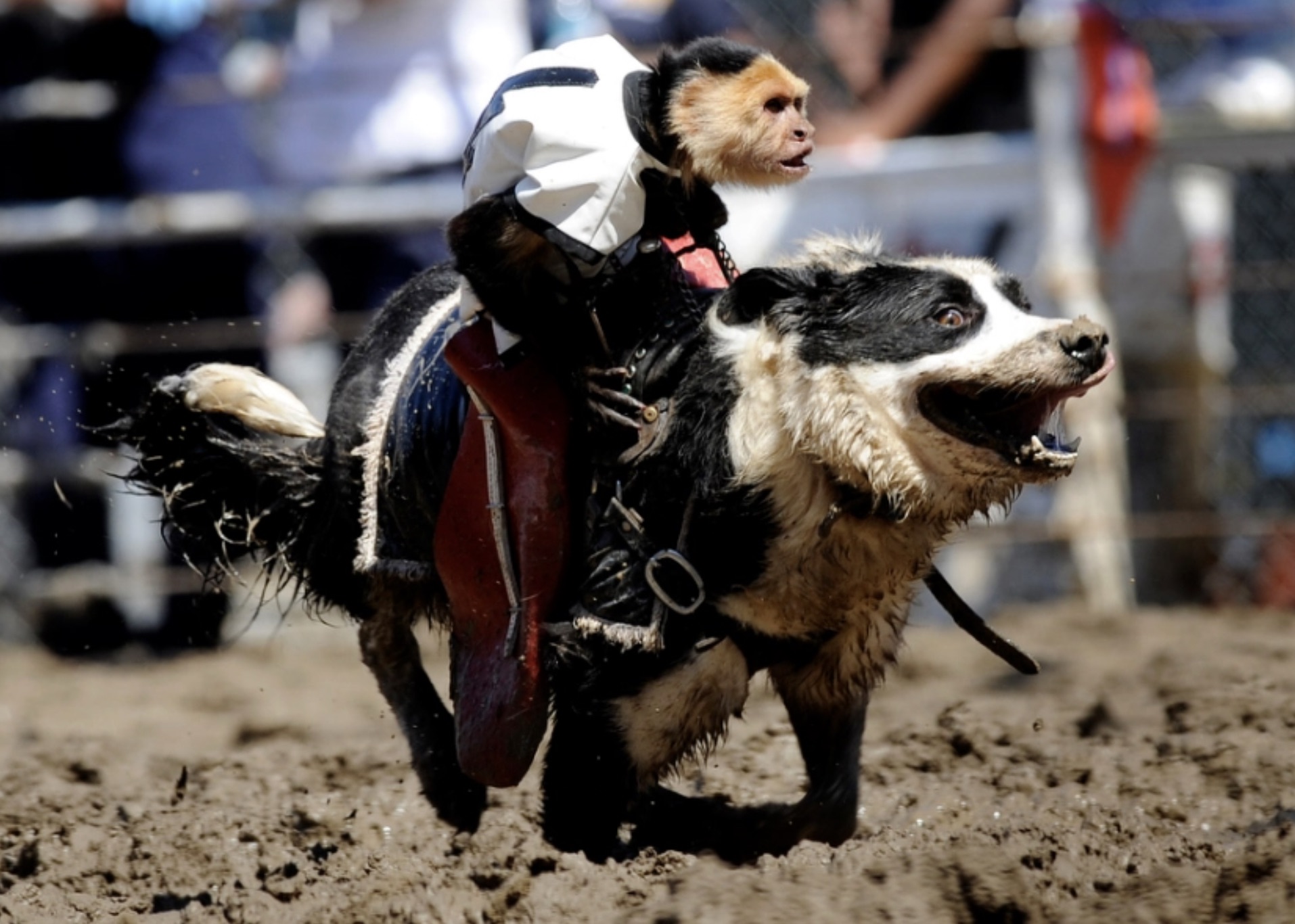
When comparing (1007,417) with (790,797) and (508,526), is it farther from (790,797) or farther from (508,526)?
(790,797)

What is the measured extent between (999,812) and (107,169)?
5.26 meters

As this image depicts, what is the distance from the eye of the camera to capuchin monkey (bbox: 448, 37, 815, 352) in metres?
3.23

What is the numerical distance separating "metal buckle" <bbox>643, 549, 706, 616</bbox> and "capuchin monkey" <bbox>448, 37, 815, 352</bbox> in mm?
520

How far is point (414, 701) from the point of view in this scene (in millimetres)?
4379

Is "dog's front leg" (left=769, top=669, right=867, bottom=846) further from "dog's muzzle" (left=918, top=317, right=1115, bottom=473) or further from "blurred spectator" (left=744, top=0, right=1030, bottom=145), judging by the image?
"blurred spectator" (left=744, top=0, right=1030, bottom=145)

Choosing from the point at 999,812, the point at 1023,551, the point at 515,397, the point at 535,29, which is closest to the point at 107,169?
the point at 535,29

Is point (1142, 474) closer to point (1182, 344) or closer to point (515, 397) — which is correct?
point (1182, 344)

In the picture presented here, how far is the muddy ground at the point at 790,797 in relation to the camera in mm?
2961

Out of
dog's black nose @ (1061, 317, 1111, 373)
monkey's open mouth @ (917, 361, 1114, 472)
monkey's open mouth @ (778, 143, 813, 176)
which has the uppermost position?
monkey's open mouth @ (778, 143, 813, 176)

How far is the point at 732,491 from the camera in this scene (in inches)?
131

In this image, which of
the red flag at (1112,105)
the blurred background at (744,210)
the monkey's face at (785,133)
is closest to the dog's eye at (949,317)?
the monkey's face at (785,133)

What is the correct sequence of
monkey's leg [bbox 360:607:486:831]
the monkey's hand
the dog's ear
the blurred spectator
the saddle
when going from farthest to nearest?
the blurred spectator
monkey's leg [bbox 360:607:486:831]
the saddle
the monkey's hand
the dog's ear

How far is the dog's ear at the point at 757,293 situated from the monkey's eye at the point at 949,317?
0.82 ft

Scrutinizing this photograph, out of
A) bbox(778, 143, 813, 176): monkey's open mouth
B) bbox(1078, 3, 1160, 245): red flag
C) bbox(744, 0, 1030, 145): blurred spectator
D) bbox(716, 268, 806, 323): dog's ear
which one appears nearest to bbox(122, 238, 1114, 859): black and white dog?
bbox(716, 268, 806, 323): dog's ear
